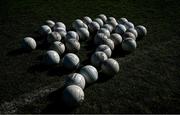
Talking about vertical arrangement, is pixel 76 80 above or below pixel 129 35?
above

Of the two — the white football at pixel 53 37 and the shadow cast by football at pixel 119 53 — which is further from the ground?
the white football at pixel 53 37

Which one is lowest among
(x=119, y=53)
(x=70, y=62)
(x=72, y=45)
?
(x=119, y=53)

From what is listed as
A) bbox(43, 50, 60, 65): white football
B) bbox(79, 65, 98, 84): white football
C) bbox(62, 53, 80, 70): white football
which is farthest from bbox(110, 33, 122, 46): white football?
bbox(79, 65, 98, 84): white football

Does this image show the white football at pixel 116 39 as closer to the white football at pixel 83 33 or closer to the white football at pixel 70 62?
the white football at pixel 83 33

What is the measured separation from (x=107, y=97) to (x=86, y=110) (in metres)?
0.70

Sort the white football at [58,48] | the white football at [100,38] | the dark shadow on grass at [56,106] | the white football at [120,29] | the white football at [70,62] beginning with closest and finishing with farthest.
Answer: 1. the dark shadow on grass at [56,106]
2. the white football at [70,62]
3. the white football at [58,48]
4. the white football at [100,38]
5. the white football at [120,29]

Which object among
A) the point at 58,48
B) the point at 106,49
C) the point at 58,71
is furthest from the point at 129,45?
the point at 58,71

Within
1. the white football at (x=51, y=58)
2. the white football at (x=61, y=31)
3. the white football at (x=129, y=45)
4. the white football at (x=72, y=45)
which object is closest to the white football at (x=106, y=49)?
the white football at (x=129, y=45)

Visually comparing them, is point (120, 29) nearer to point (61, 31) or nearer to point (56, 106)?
point (61, 31)

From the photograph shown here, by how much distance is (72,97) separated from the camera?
5520mm

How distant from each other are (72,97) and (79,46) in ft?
9.68

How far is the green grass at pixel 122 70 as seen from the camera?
585 centimetres

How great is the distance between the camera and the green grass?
5848 millimetres

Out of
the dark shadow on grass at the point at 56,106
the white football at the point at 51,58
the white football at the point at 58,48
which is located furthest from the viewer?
the white football at the point at 58,48
